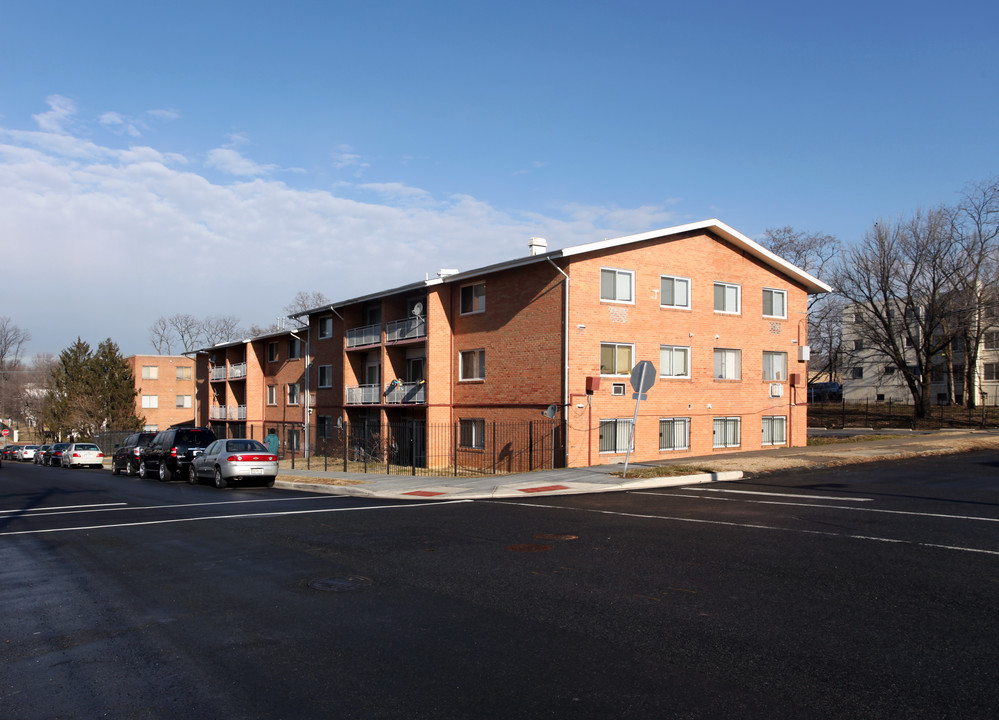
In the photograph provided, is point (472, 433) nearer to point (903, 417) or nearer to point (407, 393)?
point (407, 393)

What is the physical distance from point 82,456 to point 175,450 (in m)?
20.4

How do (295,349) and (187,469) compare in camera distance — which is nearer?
(187,469)

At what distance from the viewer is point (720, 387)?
3030 centimetres

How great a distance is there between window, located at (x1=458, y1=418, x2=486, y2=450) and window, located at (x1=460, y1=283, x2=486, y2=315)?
14.4ft

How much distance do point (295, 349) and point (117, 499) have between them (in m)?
28.9

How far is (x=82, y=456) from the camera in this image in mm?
44000

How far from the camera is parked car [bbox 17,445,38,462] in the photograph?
5928 centimetres

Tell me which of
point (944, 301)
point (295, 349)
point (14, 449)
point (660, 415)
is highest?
point (944, 301)

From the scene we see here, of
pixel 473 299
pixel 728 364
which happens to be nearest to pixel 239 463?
pixel 473 299

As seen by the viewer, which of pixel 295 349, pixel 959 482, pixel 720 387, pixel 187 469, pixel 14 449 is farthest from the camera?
pixel 14 449

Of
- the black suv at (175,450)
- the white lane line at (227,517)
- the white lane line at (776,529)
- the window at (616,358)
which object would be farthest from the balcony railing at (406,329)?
the white lane line at (776,529)

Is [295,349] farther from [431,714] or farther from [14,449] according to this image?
[431,714]

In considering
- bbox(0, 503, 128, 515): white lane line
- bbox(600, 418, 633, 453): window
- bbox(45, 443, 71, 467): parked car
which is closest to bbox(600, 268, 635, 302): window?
bbox(600, 418, 633, 453): window

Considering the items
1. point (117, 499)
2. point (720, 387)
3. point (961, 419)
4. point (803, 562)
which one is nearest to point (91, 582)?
point (803, 562)
